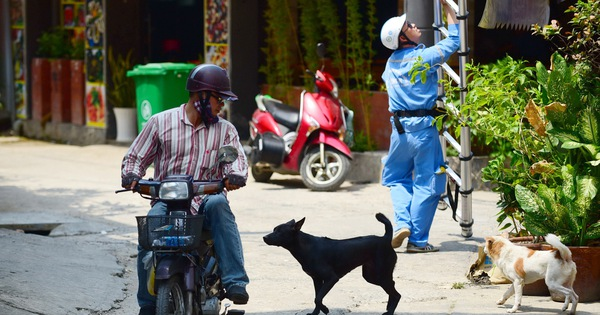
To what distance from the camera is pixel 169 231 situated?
5691mm

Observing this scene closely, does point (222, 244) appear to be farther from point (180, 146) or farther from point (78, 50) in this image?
point (78, 50)

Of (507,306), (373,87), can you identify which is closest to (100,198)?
(373,87)

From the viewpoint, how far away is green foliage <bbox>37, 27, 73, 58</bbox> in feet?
60.8

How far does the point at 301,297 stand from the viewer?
7.50 meters

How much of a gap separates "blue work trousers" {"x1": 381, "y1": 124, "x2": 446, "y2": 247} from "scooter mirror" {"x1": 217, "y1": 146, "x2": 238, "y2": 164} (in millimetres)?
3279

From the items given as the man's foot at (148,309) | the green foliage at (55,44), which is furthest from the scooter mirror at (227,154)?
the green foliage at (55,44)

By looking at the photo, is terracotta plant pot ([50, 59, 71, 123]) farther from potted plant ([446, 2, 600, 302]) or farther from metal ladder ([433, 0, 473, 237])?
potted plant ([446, 2, 600, 302])

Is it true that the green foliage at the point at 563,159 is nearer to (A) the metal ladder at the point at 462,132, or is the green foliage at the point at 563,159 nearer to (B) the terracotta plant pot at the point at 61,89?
(A) the metal ladder at the point at 462,132

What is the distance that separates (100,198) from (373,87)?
3853mm

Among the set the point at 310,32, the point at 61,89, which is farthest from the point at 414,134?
the point at 61,89

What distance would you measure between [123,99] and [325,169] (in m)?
5.49

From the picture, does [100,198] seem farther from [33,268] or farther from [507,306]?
[507,306]

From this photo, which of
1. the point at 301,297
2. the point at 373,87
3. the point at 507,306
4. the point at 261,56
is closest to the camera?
the point at 507,306

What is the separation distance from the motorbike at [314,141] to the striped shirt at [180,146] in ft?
20.1
